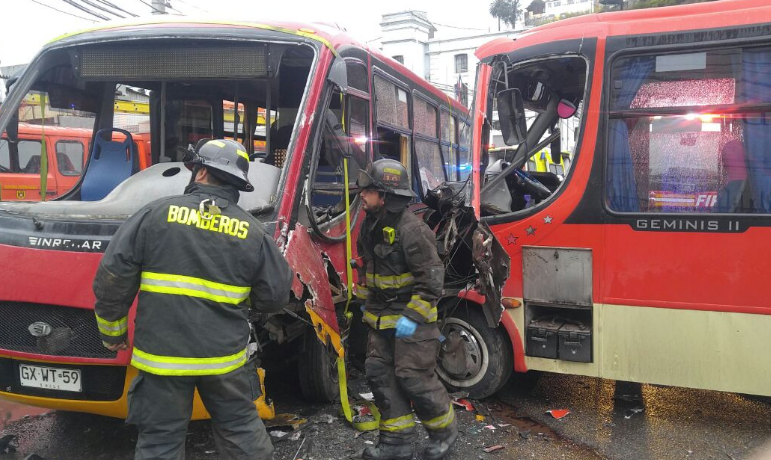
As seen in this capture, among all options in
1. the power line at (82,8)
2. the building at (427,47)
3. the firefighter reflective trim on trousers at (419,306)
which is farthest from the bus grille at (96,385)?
the building at (427,47)

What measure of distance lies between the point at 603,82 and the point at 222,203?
281 centimetres

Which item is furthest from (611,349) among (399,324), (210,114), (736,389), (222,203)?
(210,114)

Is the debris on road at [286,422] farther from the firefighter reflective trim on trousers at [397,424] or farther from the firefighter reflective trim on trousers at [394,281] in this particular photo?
the firefighter reflective trim on trousers at [394,281]

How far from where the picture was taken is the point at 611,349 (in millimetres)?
3996

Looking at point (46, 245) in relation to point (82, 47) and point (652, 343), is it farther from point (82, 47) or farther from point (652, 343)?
point (652, 343)

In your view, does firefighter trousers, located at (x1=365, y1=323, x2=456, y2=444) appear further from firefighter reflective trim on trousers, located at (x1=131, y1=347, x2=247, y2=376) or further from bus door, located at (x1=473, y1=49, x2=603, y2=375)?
firefighter reflective trim on trousers, located at (x1=131, y1=347, x2=247, y2=376)

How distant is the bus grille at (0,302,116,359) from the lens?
3.04 metres

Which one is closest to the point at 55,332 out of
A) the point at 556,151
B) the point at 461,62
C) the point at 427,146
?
the point at 427,146

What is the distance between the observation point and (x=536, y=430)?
404cm

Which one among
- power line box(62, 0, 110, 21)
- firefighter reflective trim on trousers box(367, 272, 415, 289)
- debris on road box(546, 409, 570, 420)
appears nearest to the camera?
firefighter reflective trim on trousers box(367, 272, 415, 289)

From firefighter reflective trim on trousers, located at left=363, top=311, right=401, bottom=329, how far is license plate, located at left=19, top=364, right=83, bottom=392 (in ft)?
5.51

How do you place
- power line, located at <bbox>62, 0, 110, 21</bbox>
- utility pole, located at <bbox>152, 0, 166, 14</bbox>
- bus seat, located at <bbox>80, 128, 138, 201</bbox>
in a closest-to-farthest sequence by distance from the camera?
bus seat, located at <bbox>80, 128, 138, 201</bbox> → power line, located at <bbox>62, 0, 110, 21</bbox> → utility pole, located at <bbox>152, 0, 166, 14</bbox>

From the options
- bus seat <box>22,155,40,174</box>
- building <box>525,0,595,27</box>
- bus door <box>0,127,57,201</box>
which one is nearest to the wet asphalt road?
bus door <box>0,127,57,201</box>

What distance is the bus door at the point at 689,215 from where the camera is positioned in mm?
3678
